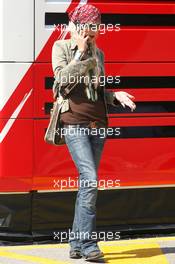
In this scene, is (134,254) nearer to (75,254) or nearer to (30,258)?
(75,254)

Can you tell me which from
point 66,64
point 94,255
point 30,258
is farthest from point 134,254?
point 66,64

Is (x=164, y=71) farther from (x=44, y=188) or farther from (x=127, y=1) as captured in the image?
(x=44, y=188)

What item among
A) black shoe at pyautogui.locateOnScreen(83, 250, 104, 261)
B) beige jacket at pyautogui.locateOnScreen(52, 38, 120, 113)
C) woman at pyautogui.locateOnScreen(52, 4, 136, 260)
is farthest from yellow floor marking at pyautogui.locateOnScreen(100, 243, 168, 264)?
beige jacket at pyautogui.locateOnScreen(52, 38, 120, 113)

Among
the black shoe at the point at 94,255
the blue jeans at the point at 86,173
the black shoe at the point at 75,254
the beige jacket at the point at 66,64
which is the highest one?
the beige jacket at the point at 66,64

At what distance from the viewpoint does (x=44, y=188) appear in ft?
15.6

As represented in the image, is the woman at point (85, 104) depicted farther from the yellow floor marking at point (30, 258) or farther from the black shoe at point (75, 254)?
the yellow floor marking at point (30, 258)

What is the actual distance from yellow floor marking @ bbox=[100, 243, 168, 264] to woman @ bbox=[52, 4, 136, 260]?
0.92 feet

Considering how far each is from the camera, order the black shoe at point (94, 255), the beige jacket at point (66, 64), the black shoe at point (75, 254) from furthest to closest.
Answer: the black shoe at point (75, 254) < the black shoe at point (94, 255) < the beige jacket at point (66, 64)

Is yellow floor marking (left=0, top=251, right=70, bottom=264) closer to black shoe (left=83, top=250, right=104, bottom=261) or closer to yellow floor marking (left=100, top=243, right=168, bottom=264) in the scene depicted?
black shoe (left=83, top=250, right=104, bottom=261)

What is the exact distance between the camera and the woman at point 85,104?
159 inches

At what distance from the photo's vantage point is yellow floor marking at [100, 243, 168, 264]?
14.4ft

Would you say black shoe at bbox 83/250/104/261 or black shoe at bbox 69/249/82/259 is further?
black shoe at bbox 69/249/82/259

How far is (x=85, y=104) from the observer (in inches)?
162

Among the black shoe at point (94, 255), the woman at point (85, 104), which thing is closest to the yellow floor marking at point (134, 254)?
the black shoe at point (94, 255)
